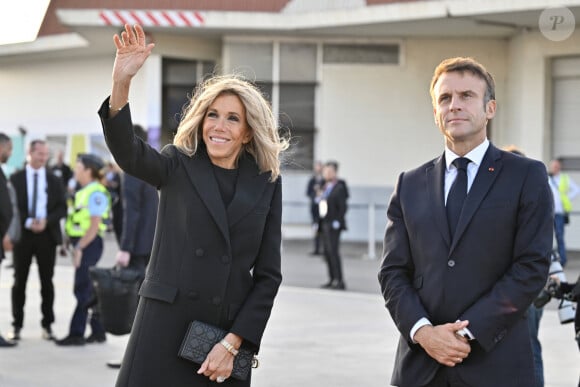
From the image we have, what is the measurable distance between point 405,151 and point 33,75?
453 inches

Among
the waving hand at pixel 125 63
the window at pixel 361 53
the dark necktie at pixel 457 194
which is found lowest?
the dark necktie at pixel 457 194

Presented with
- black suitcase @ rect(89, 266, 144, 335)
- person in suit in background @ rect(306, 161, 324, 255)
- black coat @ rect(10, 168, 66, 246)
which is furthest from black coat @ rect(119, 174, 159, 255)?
person in suit in background @ rect(306, 161, 324, 255)

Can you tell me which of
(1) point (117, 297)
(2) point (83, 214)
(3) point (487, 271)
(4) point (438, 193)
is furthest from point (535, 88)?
(3) point (487, 271)

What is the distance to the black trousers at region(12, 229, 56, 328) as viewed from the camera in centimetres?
1088

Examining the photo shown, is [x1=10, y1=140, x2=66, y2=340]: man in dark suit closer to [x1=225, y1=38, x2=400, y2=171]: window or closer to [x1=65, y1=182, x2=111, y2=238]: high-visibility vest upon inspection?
[x1=65, y1=182, x2=111, y2=238]: high-visibility vest

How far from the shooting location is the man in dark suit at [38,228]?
1090cm

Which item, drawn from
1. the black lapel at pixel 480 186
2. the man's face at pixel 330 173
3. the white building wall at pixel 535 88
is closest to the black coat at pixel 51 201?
the man's face at pixel 330 173

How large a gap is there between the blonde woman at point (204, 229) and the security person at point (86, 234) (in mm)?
6068

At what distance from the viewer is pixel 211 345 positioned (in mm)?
4254

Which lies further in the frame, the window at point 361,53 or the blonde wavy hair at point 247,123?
the window at point 361,53

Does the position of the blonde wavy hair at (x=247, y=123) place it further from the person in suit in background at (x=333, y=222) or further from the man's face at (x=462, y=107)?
the person in suit in background at (x=333, y=222)

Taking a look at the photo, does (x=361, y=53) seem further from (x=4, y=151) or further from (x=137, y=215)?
(x=137, y=215)

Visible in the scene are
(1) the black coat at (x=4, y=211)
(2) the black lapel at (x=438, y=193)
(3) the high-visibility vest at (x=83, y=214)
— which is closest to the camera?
(2) the black lapel at (x=438, y=193)

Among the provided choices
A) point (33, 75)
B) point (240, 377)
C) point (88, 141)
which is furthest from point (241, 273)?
point (33, 75)
